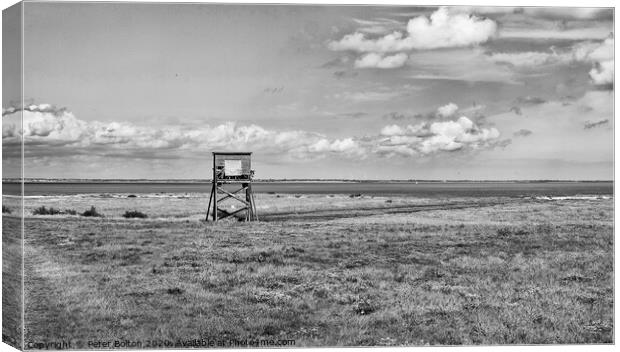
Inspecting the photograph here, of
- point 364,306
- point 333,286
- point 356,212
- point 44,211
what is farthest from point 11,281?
point 356,212

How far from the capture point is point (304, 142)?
24.1 m

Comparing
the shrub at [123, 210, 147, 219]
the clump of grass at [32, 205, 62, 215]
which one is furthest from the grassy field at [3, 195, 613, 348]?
the shrub at [123, 210, 147, 219]

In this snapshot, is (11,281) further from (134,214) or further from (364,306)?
(134,214)

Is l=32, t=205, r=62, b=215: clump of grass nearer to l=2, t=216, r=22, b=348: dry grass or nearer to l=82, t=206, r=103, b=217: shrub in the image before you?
l=2, t=216, r=22, b=348: dry grass

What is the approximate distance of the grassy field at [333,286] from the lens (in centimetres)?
2005

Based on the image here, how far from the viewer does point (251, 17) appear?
2153cm

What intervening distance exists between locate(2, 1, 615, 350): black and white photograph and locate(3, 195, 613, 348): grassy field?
0.20 feet

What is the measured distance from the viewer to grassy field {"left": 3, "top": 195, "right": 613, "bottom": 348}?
65.8ft

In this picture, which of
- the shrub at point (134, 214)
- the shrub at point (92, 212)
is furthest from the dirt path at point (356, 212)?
the shrub at point (92, 212)

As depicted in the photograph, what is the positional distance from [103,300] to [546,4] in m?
15.8

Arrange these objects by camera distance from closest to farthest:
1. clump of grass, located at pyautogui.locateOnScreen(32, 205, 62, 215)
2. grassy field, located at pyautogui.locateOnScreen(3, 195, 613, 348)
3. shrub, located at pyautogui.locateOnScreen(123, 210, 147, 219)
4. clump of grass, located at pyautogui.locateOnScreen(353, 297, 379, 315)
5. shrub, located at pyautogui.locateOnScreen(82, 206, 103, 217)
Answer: grassy field, located at pyautogui.locateOnScreen(3, 195, 613, 348), clump of grass, located at pyautogui.locateOnScreen(353, 297, 379, 315), clump of grass, located at pyautogui.locateOnScreen(32, 205, 62, 215), shrub, located at pyautogui.locateOnScreen(82, 206, 103, 217), shrub, located at pyautogui.locateOnScreen(123, 210, 147, 219)

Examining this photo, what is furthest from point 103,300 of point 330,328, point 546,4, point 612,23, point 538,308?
point 612,23

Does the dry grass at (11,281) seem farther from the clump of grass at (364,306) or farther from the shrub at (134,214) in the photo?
the shrub at (134,214)

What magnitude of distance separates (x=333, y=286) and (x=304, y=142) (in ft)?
16.9
